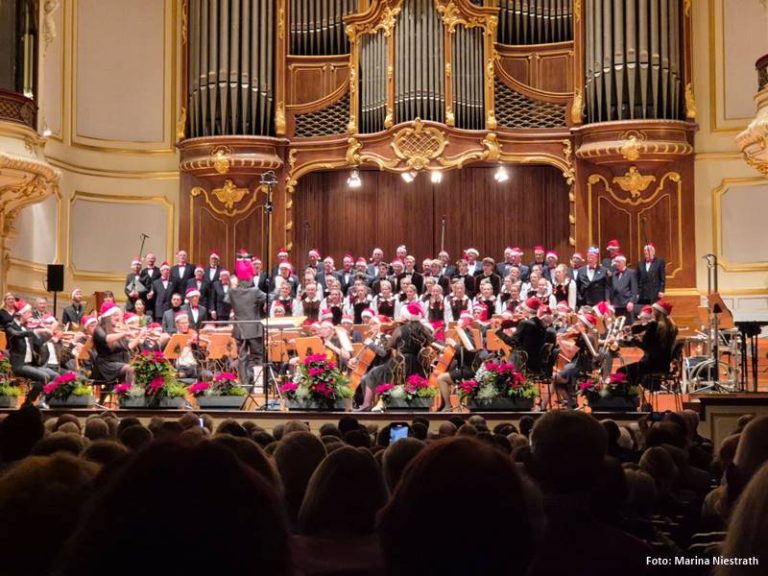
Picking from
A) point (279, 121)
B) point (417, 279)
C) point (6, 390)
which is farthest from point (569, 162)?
point (6, 390)

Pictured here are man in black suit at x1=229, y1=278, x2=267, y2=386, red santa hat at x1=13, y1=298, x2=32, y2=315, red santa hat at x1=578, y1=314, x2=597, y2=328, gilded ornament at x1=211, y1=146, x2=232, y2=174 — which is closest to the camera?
red santa hat at x1=578, y1=314, x2=597, y2=328

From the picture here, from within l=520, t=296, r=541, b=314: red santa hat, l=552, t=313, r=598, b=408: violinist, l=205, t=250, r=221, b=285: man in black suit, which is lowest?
l=552, t=313, r=598, b=408: violinist

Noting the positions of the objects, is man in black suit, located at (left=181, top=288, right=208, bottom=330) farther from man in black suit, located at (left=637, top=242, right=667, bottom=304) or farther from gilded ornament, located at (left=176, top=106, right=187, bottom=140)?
man in black suit, located at (left=637, top=242, right=667, bottom=304)

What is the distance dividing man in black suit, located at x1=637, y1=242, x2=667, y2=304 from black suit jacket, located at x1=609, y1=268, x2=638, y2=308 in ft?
0.82

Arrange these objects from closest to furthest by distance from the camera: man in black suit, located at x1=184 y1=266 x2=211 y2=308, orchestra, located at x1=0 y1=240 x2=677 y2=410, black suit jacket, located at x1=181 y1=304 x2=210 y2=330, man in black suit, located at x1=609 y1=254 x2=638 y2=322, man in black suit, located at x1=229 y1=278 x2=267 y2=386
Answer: orchestra, located at x1=0 y1=240 x2=677 y2=410 < man in black suit, located at x1=229 y1=278 x2=267 y2=386 < black suit jacket, located at x1=181 y1=304 x2=210 y2=330 < man in black suit, located at x1=609 y1=254 x2=638 y2=322 < man in black suit, located at x1=184 y1=266 x2=211 y2=308

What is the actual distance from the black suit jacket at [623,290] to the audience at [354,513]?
38.7 feet

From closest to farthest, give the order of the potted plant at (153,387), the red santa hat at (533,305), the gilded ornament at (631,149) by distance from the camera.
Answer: the potted plant at (153,387) → the red santa hat at (533,305) → the gilded ornament at (631,149)

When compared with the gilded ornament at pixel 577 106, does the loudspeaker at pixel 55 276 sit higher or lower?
lower

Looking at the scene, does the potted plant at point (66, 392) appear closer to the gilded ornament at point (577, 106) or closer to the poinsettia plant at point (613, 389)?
the poinsettia plant at point (613, 389)

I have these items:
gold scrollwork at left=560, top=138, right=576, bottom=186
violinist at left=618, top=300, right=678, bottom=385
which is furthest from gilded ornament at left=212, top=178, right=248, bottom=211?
violinist at left=618, top=300, right=678, bottom=385

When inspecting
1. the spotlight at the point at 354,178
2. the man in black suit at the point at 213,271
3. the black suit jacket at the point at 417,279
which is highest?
the spotlight at the point at 354,178

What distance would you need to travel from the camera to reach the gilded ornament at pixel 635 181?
664 inches

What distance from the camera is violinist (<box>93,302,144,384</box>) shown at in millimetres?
12594

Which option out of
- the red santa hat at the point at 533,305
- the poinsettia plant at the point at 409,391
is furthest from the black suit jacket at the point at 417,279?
the poinsettia plant at the point at 409,391
